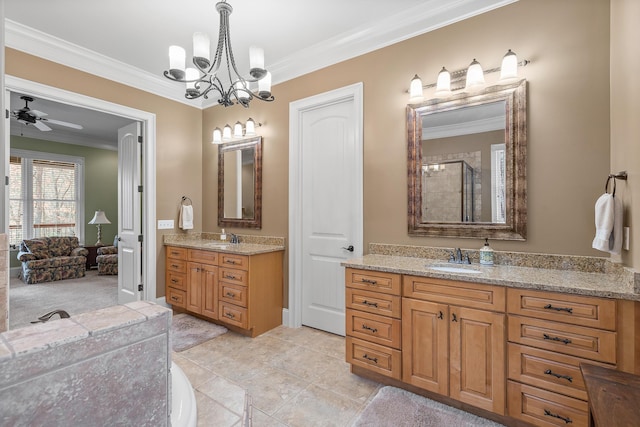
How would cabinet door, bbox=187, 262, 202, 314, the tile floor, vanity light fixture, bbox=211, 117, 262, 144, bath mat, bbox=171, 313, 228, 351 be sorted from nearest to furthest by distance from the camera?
the tile floor, bath mat, bbox=171, 313, 228, 351, cabinet door, bbox=187, 262, 202, 314, vanity light fixture, bbox=211, 117, 262, 144

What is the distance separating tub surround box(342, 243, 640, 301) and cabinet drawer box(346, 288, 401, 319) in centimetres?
19

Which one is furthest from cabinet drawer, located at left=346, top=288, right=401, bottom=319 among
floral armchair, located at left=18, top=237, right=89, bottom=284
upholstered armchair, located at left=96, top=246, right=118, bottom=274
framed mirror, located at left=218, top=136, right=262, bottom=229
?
floral armchair, located at left=18, top=237, right=89, bottom=284

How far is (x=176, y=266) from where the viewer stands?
369 cm

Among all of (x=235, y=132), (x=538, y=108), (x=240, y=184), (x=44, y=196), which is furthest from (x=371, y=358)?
(x=44, y=196)

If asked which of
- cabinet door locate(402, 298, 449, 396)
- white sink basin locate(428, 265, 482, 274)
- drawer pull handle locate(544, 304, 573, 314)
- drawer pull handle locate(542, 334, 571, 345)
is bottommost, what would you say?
cabinet door locate(402, 298, 449, 396)

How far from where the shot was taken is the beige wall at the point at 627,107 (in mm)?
1539

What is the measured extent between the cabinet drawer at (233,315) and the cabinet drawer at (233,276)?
252mm

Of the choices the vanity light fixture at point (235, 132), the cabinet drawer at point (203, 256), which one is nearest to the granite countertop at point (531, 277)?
the cabinet drawer at point (203, 256)

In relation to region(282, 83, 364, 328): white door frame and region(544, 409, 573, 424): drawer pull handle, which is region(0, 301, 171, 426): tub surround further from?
region(282, 83, 364, 328): white door frame

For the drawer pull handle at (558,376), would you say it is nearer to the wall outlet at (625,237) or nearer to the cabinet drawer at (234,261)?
the wall outlet at (625,237)

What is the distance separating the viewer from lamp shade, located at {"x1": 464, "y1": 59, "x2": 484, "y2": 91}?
218 centimetres

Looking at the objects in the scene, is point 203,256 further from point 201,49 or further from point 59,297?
point 59,297

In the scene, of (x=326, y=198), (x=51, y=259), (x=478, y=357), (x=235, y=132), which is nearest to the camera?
(x=478, y=357)

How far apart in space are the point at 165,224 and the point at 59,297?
2.31m
